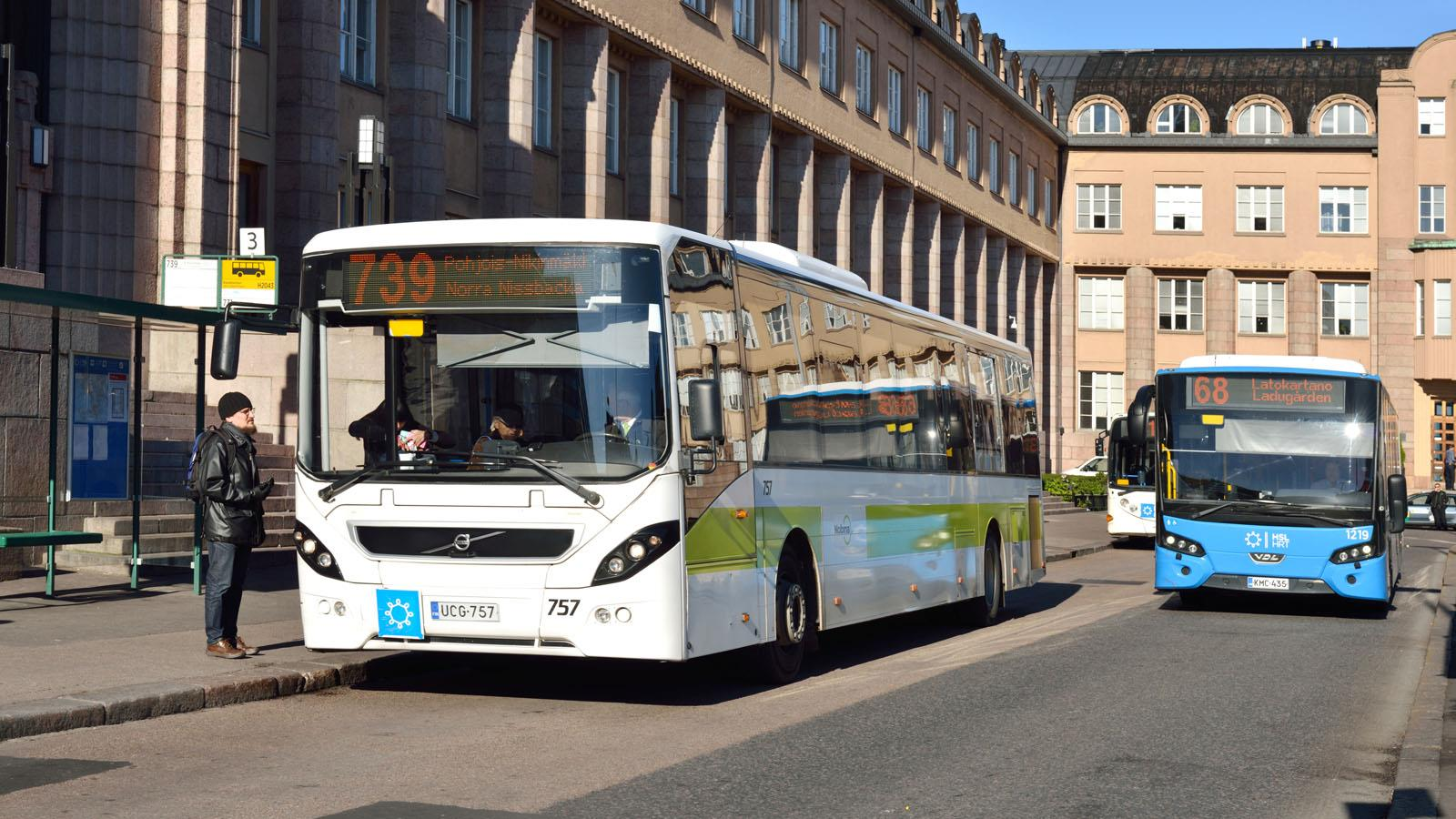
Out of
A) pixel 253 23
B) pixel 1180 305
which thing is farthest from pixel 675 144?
pixel 1180 305

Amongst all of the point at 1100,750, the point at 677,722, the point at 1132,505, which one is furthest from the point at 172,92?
the point at 1132,505

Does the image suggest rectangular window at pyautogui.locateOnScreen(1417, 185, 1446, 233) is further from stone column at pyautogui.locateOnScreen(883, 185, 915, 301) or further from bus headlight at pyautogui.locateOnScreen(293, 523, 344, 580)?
bus headlight at pyautogui.locateOnScreen(293, 523, 344, 580)

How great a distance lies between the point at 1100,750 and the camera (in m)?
9.75

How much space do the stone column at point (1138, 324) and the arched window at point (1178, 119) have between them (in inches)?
235

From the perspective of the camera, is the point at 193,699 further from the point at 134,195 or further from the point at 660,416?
the point at 134,195

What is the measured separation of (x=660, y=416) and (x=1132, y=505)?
27.3m

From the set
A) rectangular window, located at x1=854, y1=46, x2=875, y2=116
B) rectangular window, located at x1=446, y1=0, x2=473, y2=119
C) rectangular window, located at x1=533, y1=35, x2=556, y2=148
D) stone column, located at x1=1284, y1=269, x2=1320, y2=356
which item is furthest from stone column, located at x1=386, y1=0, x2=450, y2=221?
stone column, located at x1=1284, y1=269, x2=1320, y2=356

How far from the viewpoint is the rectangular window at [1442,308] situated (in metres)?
71.5

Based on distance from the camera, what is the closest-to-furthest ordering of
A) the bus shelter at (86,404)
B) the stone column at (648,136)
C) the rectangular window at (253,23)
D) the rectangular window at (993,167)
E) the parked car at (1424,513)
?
the bus shelter at (86,404)
the rectangular window at (253,23)
the stone column at (648,136)
the parked car at (1424,513)
the rectangular window at (993,167)

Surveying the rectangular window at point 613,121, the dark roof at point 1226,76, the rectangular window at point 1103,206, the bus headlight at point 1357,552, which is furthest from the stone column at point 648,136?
the dark roof at point 1226,76

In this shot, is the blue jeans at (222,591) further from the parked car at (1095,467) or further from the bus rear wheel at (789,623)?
the parked car at (1095,467)

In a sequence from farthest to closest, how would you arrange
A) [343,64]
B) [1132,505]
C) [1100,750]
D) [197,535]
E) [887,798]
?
1. [1132,505]
2. [343,64]
3. [197,535]
4. [1100,750]
5. [887,798]

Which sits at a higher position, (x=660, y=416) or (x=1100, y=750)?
(x=660, y=416)

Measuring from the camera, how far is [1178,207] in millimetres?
74500
